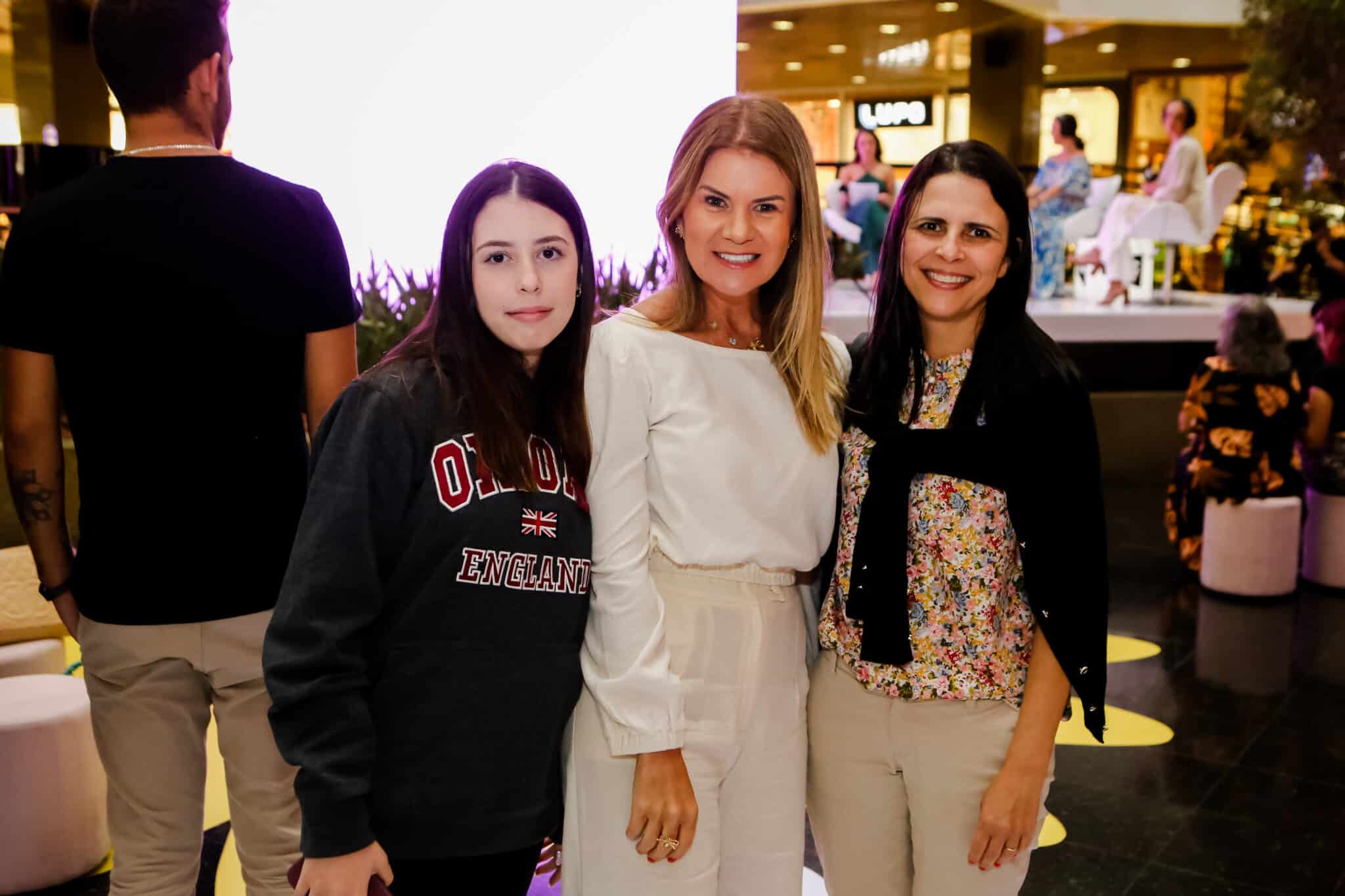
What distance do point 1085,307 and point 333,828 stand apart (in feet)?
28.7

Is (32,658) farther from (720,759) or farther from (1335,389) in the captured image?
(1335,389)

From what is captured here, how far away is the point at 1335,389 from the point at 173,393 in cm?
631

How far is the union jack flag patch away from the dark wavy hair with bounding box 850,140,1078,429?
55cm

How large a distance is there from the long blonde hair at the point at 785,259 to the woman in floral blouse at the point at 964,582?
0.11 metres

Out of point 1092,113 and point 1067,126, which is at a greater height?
point 1092,113

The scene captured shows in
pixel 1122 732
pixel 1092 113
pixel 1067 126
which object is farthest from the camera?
pixel 1092 113

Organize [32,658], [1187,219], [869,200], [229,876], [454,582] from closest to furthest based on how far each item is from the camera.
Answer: [454,582], [229,876], [32,658], [1187,219], [869,200]

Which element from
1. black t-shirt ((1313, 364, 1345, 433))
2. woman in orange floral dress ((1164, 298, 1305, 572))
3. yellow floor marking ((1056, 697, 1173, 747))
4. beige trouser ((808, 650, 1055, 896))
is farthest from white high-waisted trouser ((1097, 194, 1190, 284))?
beige trouser ((808, 650, 1055, 896))

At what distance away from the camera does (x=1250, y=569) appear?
5.60 meters

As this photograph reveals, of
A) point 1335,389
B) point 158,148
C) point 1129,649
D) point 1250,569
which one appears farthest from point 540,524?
point 1335,389

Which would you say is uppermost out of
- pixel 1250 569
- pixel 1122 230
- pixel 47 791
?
pixel 1122 230

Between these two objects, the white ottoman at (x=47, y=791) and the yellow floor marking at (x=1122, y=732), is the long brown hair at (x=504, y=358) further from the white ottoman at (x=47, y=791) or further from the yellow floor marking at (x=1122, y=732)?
the yellow floor marking at (x=1122, y=732)

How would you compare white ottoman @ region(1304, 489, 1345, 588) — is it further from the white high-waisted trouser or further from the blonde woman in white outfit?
the blonde woman in white outfit

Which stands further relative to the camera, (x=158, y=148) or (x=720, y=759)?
(x=158, y=148)
